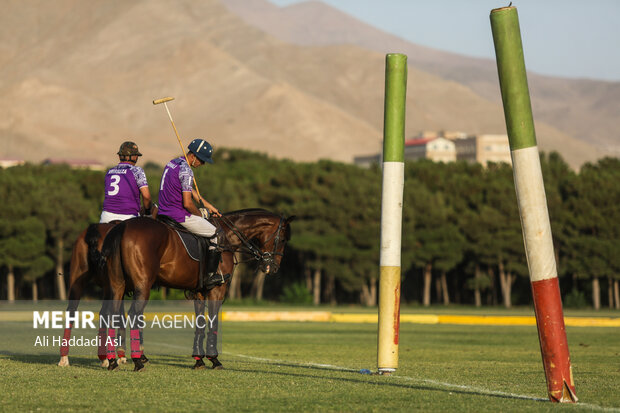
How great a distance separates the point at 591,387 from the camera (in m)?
12.4

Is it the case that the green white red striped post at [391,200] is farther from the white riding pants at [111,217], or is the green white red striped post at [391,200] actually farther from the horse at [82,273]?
the white riding pants at [111,217]

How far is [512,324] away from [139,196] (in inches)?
1131

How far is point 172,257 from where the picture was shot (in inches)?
541

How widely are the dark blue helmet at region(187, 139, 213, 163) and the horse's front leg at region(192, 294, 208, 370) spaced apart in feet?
6.70

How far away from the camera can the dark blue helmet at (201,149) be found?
47.3 ft

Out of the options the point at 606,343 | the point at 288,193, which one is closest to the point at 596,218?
the point at 288,193

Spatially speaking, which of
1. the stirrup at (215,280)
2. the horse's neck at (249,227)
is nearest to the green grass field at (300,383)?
the stirrup at (215,280)

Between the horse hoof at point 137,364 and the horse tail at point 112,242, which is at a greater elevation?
the horse tail at point 112,242

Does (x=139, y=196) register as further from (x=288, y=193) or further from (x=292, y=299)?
(x=288, y=193)

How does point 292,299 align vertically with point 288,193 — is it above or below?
below

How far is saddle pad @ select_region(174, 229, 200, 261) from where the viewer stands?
14.0 metres

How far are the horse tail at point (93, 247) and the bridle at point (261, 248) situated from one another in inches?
77.5

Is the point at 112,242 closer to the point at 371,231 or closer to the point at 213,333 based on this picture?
the point at 213,333

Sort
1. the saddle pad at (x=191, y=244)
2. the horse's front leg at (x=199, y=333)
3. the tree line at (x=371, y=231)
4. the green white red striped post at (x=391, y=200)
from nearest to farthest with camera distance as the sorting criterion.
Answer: the green white red striped post at (x=391, y=200) < the saddle pad at (x=191, y=244) < the horse's front leg at (x=199, y=333) < the tree line at (x=371, y=231)
